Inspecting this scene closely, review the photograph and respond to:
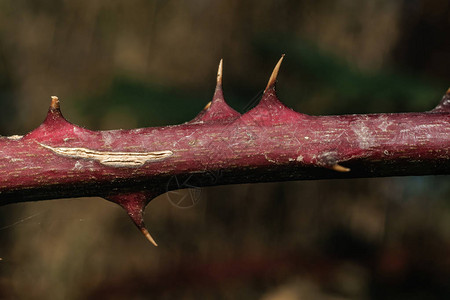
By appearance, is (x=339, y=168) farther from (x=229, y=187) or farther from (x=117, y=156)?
(x=229, y=187)

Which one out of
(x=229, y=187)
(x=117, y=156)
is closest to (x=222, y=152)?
(x=117, y=156)

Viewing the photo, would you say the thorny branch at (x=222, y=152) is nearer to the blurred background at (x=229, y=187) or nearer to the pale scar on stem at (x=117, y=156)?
the pale scar on stem at (x=117, y=156)

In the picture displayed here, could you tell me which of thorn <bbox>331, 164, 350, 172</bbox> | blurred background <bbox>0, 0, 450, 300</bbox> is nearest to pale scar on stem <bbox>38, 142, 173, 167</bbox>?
thorn <bbox>331, 164, 350, 172</bbox>

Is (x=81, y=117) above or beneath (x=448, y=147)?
beneath

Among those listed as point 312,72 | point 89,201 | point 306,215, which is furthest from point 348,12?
point 89,201

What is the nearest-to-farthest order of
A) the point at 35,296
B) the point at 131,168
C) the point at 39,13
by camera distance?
the point at 131,168 < the point at 35,296 < the point at 39,13

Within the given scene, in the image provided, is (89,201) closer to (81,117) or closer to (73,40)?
(81,117)
